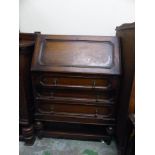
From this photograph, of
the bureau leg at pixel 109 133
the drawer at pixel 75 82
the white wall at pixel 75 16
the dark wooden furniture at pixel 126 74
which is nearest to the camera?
the dark wooden furniture at pixel 126 74

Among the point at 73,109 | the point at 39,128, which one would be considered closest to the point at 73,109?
the point at 73,109

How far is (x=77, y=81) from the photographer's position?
1.54 m

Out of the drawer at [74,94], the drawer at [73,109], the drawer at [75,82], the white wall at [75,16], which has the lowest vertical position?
the drawer at [73,109]

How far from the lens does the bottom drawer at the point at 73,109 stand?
161cm

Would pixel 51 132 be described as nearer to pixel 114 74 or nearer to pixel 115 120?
pixel 115 120

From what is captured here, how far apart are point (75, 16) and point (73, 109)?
3.08 feet

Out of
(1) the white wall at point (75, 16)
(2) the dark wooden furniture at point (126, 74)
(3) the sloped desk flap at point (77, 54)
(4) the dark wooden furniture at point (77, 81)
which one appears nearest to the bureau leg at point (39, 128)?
(4) the dark wooden furniture at point (77, 81)

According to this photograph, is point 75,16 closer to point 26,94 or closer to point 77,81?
point 77,81

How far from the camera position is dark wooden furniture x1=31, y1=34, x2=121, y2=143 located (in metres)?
1.52

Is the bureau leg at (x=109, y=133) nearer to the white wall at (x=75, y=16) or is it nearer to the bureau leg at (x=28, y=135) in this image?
the bureau leg at (x=28, y=135)

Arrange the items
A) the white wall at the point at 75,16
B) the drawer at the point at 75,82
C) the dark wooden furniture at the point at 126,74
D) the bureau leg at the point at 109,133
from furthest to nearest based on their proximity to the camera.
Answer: the white wall at the point at 75,16, the bureau leg at the point at 109,133, the drawer at the point at 75,82, the dark wooden furniture at the point at 126,74

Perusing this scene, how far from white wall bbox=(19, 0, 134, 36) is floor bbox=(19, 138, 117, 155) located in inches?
42.5

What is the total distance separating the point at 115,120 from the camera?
63.3 inches

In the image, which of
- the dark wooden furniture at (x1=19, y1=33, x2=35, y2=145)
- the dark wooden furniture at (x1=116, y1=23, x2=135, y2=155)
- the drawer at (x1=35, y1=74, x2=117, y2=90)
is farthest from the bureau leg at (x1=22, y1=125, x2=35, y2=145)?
the dark wooden furniture at (x1=116, y1=23, x2=135, y2=155)
